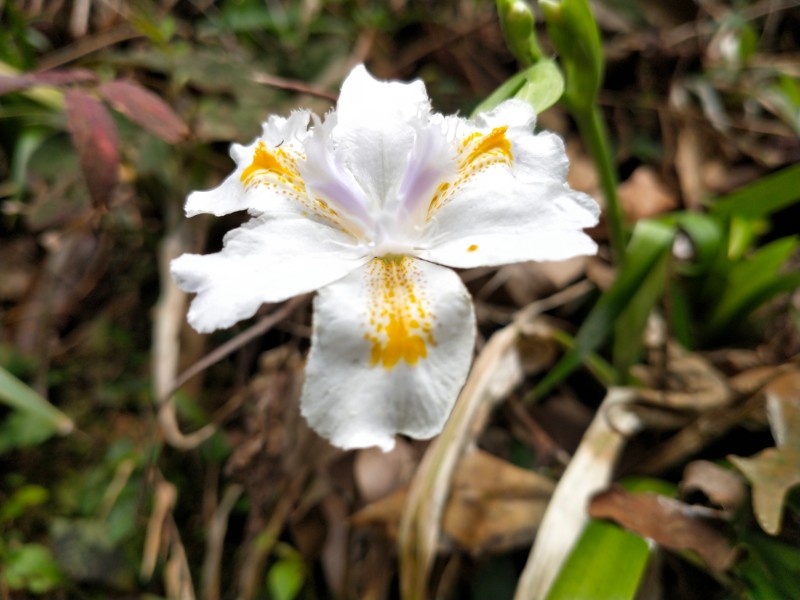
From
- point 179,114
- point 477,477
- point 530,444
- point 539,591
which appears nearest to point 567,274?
point 530,444

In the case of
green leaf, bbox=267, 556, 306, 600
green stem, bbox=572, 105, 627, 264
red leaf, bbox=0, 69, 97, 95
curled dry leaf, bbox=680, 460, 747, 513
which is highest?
red leaf, bbox=0, 69, 97, 95

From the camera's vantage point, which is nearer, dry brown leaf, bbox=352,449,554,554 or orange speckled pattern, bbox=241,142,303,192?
orange speckled pattern, bbox=241,142,303,192

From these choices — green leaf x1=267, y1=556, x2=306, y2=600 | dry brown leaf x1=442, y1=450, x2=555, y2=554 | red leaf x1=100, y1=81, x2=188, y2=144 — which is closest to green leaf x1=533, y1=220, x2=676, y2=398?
dry brown leaf x1=442, y1=450, x2=555, y2=554

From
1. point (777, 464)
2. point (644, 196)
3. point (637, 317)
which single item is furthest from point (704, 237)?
point (777, 464)

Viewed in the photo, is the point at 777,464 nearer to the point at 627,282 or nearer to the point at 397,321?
the point at 627,282

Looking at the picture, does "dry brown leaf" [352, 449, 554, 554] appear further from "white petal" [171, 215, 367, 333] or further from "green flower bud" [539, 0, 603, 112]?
"green flower bud" [539, 0, 603, 112]
